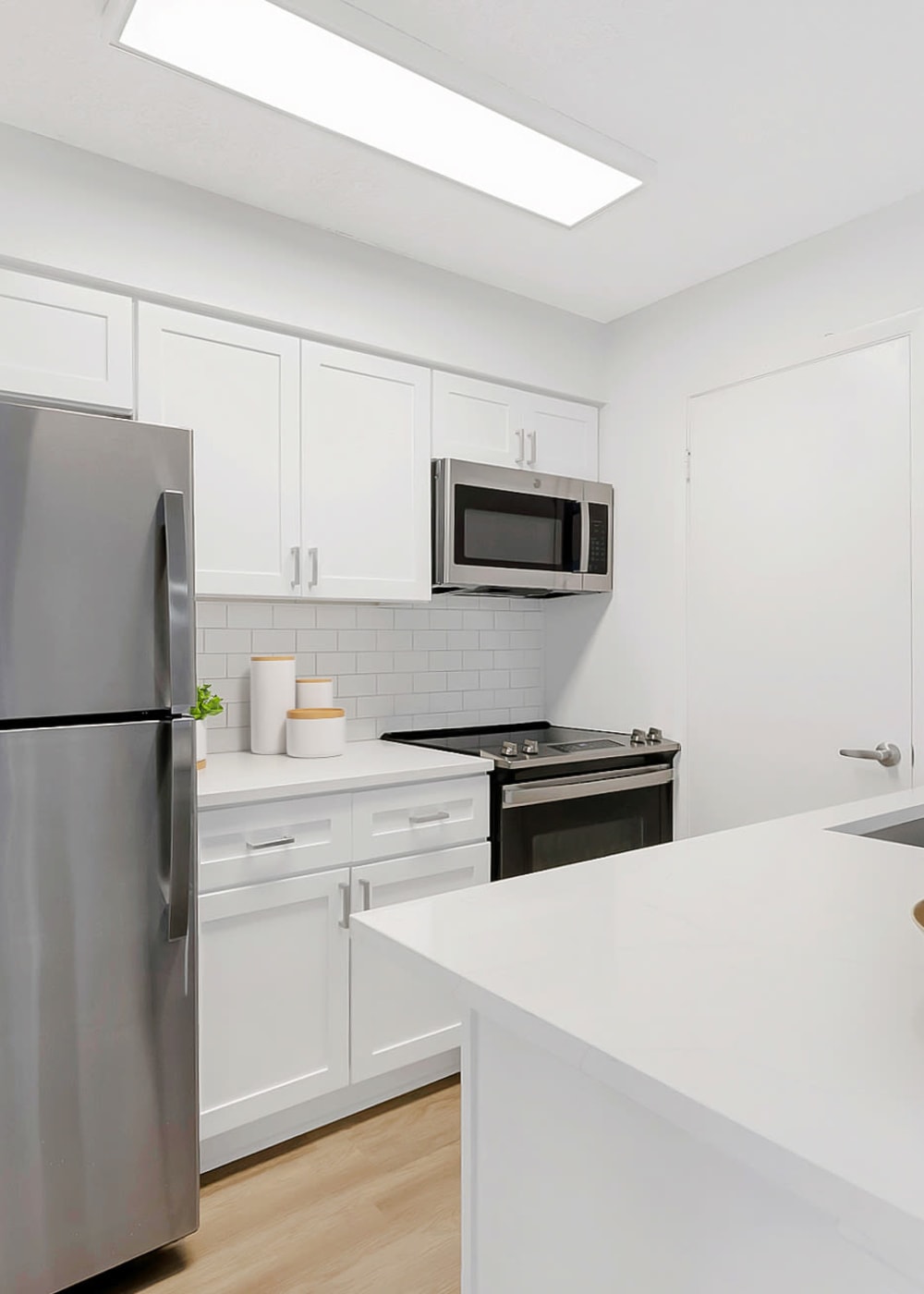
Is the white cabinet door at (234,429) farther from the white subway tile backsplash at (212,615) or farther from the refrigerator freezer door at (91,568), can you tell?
the refrigerator freezer door at (91,568)

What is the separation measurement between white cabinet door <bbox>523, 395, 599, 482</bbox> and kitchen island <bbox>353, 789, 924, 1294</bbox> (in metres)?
2.02

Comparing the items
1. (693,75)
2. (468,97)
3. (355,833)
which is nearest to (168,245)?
(468,97)

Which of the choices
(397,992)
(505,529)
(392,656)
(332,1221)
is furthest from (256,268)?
(332,1221)

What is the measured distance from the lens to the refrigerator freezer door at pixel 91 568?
4.83ft

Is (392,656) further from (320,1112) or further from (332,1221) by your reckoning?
(332,1221)

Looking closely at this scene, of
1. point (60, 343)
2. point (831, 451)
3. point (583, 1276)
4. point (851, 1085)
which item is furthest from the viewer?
point (831, 451)

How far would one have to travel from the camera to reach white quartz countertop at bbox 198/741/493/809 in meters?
2.05

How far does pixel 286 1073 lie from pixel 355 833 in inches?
23.5

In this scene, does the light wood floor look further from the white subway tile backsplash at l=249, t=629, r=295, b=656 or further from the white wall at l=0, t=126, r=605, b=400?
the white wall at l=0, t=126, r=605, b=400

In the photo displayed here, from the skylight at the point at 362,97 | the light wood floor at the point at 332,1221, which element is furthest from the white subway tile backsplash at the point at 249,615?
the light wood floor at the point at 332,1221

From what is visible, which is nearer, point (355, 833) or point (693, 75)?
point (693, 75)

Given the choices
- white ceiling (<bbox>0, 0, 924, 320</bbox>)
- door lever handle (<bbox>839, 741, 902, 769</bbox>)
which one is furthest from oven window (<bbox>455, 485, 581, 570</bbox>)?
door lever handle (<bbox>839, 741, 902, 769</bbox>)

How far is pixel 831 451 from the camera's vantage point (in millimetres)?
2447

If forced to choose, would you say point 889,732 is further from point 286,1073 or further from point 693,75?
point 286,1073
